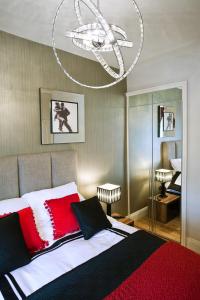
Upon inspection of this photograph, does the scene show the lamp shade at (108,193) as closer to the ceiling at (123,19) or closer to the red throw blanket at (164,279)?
the red throw blanket at (164,279)

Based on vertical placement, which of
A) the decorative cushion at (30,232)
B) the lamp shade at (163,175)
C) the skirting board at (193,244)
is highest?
the lamp shade at (163,175)

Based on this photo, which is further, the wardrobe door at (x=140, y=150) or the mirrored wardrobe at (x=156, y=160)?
the wardrobe door at (x=140, y=150)

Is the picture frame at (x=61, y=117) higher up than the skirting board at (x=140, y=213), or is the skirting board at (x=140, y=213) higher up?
the picture frame at (x=61, y=117)

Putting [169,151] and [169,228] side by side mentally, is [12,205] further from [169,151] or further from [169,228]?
[169,228]

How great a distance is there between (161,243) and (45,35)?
2307 mm

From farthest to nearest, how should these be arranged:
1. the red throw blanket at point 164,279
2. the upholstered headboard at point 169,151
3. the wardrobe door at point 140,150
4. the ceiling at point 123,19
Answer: the wardrobe door at point 140,150
the upholstered headboard at point 169,151
the ceiling at point 123,19
the red throw blanket at point 164,279

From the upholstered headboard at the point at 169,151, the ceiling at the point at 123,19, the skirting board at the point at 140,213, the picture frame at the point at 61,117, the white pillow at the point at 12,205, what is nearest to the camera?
the ceiling at the point at 123,19

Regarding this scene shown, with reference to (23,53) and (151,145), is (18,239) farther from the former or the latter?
(151,145)

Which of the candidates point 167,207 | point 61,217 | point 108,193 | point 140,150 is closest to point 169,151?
point 140,150

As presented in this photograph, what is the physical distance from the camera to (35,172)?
2.20 meters

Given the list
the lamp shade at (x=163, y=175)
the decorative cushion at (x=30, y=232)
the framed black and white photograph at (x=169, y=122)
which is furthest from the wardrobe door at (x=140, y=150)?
the decorative cushion at (x=30, y=232)

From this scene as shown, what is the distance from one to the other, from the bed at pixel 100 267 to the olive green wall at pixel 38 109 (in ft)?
1.07

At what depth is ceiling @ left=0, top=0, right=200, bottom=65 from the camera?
5.44 ft

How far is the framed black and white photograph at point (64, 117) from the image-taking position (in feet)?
7.99
